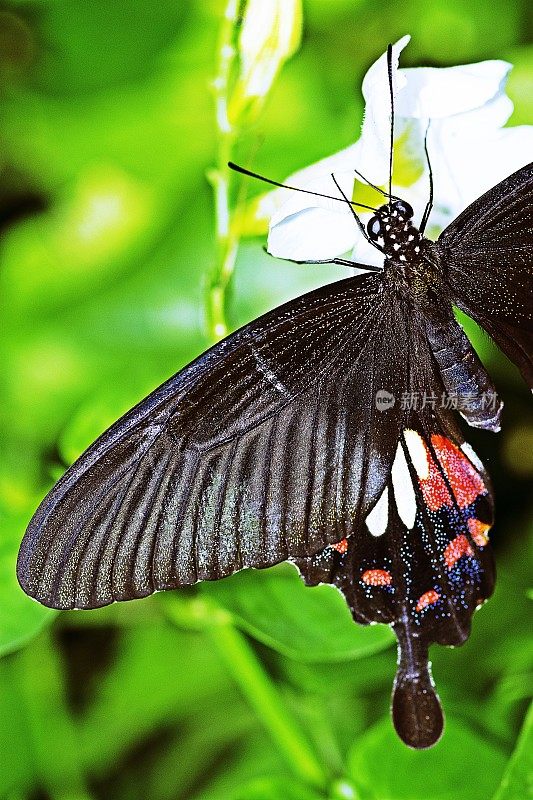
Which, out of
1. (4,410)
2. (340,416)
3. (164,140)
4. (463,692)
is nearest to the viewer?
(340,416)

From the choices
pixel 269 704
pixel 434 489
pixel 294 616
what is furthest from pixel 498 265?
pixel 269 704

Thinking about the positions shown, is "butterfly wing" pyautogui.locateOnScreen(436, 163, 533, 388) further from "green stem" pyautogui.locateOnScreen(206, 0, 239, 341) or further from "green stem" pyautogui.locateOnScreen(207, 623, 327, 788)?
"green stem" pyautogui.locateOnScreen(207, 623, 327, 788)

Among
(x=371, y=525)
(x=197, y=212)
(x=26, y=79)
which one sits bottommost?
(x=371, y=525)

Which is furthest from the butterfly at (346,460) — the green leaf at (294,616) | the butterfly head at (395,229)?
the green leaf at (294,616)

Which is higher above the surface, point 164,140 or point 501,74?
point 164,140

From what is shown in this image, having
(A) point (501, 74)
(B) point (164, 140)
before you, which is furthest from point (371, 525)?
(B) point (164, 140)

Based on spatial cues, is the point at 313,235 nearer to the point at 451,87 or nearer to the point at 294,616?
the point at 451,87

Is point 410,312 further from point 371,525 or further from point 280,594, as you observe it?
point 280,594
